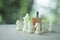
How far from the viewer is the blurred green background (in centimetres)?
129

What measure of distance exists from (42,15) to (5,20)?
13.2 inches

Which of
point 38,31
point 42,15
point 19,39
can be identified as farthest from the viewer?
point 42,15

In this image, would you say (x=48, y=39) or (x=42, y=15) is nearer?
(x=48, y=39)

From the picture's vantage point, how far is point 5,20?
1300mm

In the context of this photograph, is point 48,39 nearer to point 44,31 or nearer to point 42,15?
point 44,31

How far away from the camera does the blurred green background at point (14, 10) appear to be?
4.23 ft

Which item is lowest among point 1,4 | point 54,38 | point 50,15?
point 54,38

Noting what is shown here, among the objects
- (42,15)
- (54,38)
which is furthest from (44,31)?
(42,15)

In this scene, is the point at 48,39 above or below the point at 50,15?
below

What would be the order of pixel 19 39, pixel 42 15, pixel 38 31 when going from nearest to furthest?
pixel 19 39
pixel 38 31
pixel 42 15

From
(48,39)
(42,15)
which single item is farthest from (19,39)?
(42,15)

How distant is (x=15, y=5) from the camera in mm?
1300

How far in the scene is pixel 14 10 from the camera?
130cm

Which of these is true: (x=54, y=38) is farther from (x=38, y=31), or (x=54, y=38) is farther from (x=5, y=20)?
(x=5, y=20)
